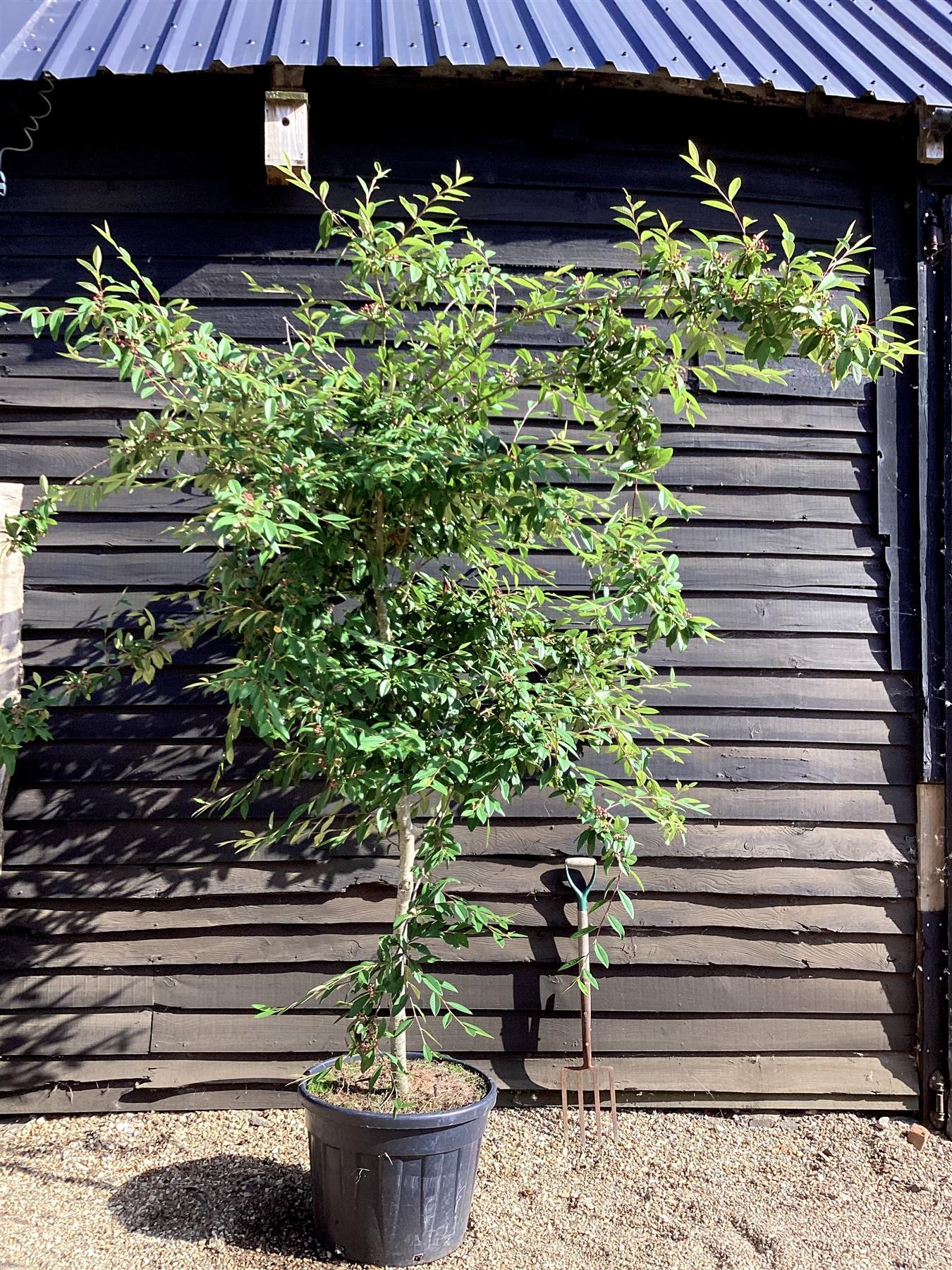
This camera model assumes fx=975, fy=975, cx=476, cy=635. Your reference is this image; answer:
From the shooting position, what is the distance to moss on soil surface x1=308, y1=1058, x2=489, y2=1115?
261cm

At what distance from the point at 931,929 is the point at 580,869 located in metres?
1.33

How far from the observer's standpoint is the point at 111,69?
3404mm

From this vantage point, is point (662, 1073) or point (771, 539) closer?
point (662, 1073)

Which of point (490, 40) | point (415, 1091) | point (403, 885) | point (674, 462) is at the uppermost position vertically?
point (490, 40)

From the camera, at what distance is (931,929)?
360 cm

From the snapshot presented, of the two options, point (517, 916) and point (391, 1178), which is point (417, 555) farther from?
point (391, 1178)

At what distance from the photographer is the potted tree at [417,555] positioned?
2287mm

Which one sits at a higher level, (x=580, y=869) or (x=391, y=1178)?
(x=580, y=869)

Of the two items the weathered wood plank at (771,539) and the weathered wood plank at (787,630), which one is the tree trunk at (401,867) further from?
the weathered wood plank at (771,539)

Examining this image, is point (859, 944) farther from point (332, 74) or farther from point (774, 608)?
point (332, 74)

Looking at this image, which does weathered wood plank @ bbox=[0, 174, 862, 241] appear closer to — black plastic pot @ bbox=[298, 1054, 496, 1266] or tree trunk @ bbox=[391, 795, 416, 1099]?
tree trunk @ bbox=[391, 795, 416, 1099]

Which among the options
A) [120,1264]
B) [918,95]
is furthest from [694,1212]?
[918,95]

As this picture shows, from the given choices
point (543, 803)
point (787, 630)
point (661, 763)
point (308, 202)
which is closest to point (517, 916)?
point (543, 803)

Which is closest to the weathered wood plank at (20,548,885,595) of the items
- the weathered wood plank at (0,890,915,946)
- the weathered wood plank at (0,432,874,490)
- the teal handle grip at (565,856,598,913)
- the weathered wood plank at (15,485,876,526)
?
the weathered wood plank at (15,485,876,526)
